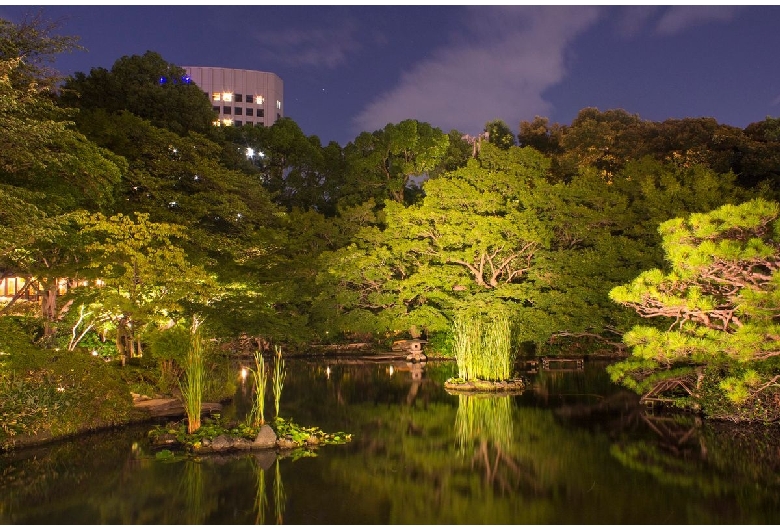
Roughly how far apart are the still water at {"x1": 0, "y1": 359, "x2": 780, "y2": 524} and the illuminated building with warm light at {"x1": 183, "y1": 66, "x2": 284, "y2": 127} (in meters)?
54.8

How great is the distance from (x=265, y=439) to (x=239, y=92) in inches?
2300

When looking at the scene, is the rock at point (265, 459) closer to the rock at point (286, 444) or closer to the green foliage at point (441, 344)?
the rock at point (286, 444)

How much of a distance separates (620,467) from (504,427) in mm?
2327

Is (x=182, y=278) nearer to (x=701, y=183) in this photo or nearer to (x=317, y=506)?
(x=317, y=506)

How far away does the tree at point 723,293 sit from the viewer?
7.20m

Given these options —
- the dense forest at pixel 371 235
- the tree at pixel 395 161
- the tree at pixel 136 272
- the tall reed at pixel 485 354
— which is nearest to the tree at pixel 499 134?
the dense forest at pixel 371 235

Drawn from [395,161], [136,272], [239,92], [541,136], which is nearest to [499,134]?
[541,136]

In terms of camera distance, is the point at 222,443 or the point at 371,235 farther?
the point at 371,235

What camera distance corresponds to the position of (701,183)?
15.0 meters

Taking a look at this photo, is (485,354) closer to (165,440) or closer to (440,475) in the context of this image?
(440,475)

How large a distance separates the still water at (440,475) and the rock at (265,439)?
292 millimetres

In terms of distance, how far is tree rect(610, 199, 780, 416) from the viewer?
7195 millimetres

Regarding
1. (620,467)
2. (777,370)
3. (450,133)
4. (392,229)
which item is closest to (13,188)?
(620,467)

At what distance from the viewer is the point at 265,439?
302 inches
